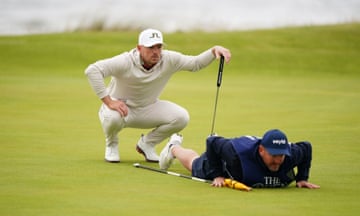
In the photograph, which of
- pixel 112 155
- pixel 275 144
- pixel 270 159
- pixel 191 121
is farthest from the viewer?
pixel 191 121

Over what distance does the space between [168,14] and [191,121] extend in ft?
67.5

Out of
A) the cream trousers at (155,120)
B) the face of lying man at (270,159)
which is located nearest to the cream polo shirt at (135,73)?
the cream trousers at (155,120)

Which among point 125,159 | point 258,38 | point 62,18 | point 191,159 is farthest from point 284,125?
point 62,18

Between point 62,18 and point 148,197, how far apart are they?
28630mm

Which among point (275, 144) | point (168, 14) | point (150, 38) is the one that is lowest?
point (275, 144)

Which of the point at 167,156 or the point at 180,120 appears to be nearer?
the point at 167,156

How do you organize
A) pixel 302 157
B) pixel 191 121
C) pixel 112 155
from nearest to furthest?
pixel 302 157
pixel 112 155
pixel 191 121

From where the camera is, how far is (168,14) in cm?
3547

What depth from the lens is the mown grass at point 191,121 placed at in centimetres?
788

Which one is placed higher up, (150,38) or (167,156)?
(150,38)

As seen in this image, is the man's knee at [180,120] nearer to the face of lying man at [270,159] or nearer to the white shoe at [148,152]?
the white shoe at [148,152]

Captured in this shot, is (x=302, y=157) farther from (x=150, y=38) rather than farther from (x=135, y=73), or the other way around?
(x=135, y=73)

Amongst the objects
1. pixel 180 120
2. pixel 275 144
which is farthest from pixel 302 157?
pixel 180 120

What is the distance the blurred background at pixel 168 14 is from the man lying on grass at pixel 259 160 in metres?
23.8
